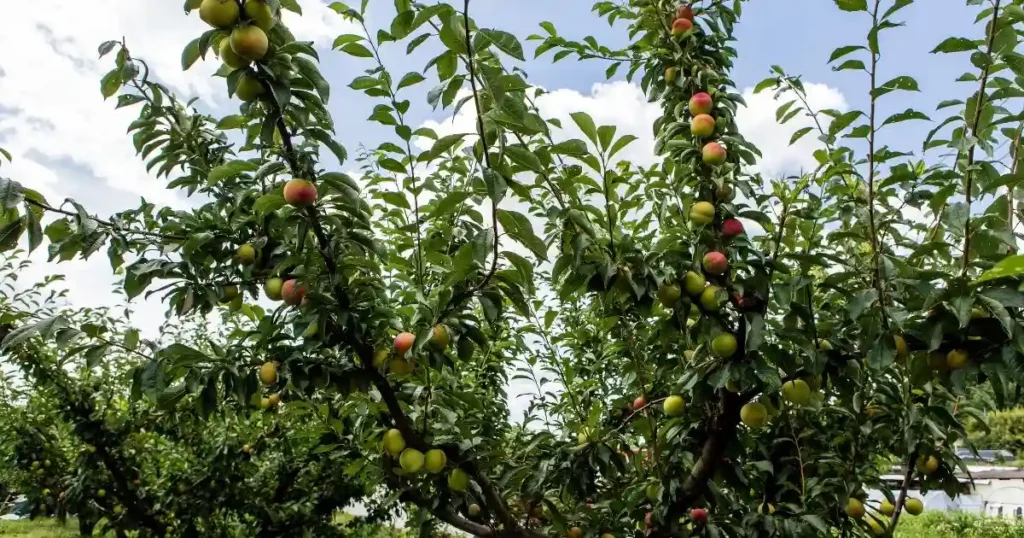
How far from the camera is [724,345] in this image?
1721 mm

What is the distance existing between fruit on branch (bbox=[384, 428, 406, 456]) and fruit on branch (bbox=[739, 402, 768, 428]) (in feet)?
3.12

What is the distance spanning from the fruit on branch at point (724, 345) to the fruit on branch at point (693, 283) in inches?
5.3

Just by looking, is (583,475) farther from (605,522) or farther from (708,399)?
(708,399)

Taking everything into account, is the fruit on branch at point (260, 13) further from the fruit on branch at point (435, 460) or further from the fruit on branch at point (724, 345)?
the fruit on branch at point (724, 345)

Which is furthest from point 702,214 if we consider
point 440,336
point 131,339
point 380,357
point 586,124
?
point 131,339

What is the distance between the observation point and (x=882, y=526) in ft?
7.30

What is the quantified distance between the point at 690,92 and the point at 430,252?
3.46 ft

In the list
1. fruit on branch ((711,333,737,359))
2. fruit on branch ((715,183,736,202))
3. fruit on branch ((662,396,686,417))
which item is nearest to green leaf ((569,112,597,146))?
fruit on branch ((715,183,736,202))

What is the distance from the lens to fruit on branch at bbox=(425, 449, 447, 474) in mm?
1713

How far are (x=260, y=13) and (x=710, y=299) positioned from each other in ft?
4.16

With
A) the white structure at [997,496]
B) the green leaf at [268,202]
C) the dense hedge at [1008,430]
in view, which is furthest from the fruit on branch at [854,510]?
the dense hedge at [1008,430]

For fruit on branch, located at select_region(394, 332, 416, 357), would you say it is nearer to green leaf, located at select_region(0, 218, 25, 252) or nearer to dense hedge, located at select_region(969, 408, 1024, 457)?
green leaf, located at select_region(0, 218, 25, 252)

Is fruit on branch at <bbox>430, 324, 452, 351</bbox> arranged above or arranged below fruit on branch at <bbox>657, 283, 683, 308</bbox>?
below

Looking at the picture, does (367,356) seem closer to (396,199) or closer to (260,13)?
(396,199)
